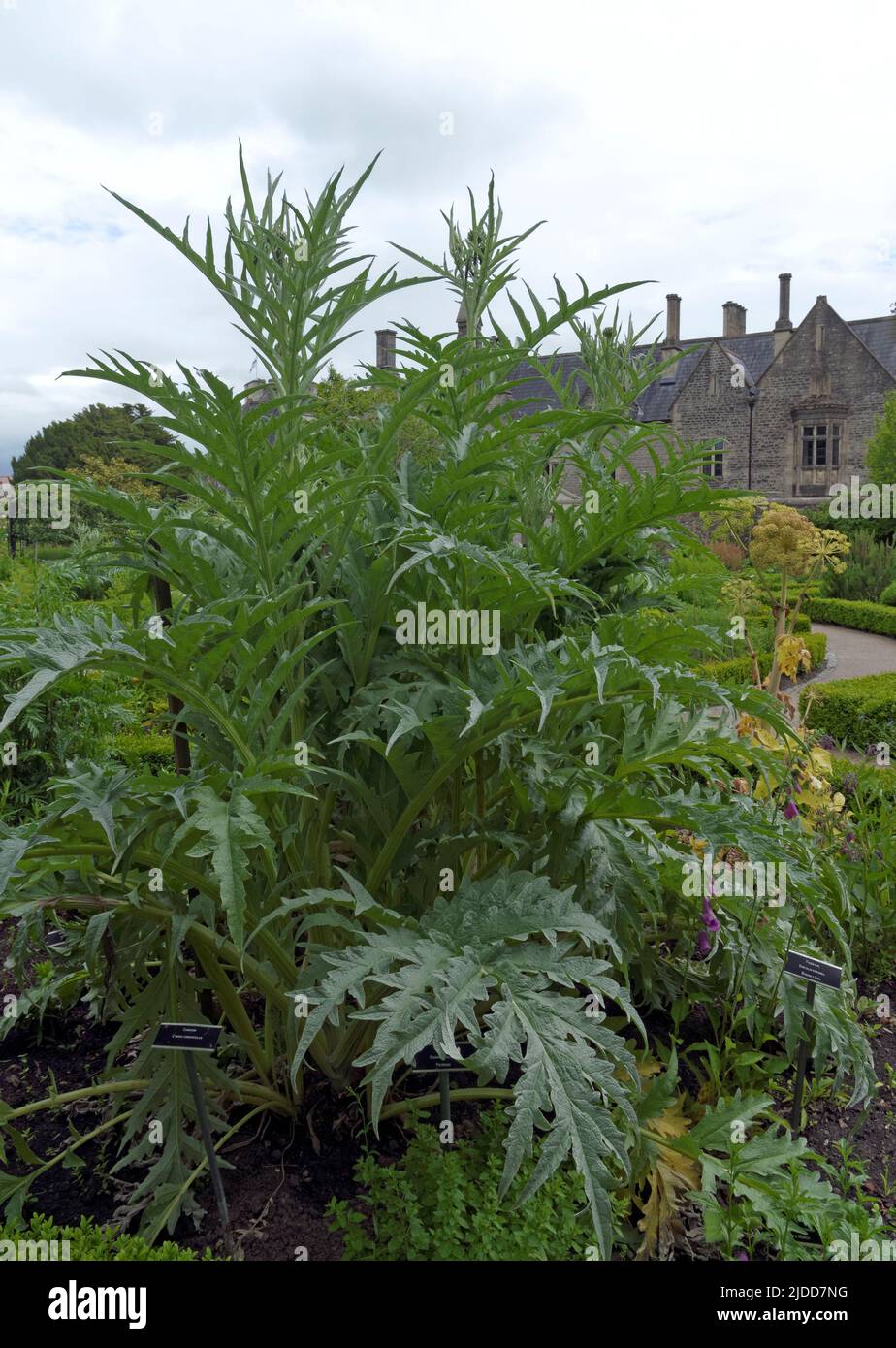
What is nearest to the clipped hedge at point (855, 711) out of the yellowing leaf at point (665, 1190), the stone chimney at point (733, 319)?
the yellowing leaf at point (665, 1190)

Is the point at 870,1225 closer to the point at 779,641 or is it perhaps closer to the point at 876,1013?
the point at 876,1013

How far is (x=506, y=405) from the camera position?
253 centimetres

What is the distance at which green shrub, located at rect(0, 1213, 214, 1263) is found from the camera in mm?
2016

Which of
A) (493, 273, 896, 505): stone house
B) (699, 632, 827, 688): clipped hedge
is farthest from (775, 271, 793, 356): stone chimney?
(699, 632, 827, 688): clipped hedge

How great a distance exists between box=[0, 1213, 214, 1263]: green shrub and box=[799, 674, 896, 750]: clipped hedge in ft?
22.6

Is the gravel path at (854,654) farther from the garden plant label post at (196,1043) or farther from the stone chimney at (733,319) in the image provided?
the stone chimney at (733,319)

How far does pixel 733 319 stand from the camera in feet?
128

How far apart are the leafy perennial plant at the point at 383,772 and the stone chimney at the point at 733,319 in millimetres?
39766

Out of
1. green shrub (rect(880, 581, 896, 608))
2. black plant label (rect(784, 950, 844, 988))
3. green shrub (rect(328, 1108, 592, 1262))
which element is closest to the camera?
green shrub (rect(328, 1108, 592, 1262))

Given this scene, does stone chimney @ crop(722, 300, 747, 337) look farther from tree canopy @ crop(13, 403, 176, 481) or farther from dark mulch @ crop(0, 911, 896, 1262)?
dark mulch @ crop(0, 911, 896, 1262)

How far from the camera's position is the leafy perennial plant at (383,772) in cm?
195

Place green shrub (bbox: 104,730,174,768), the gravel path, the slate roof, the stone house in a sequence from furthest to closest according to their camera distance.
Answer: the slate roof
the stone house
the gravel path
green shrub (bbox: 104,730,174,768)
